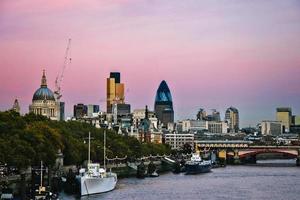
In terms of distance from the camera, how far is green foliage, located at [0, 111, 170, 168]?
7088 cm

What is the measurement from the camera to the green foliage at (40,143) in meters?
70.9

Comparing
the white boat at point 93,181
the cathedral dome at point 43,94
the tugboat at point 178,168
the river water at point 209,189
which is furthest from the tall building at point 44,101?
the white boat at point 93,181

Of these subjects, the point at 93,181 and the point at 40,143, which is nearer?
the point at 93,181

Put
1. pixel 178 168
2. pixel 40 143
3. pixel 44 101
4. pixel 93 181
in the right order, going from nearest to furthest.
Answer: pixel 93 181, pixel 40 143, pixel 178 168, pixel 44 101

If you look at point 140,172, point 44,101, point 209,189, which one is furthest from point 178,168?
point 44,101

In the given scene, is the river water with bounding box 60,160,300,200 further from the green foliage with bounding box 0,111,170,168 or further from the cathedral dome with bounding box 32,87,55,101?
the cathedral dome with bounding box 32,87,55,101

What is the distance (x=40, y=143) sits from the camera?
77.4 metres

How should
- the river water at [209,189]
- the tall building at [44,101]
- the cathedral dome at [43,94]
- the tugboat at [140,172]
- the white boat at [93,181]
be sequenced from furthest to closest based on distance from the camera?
the cathedral dome at [43,94] < the tall building at [44,101] < the tugboat at [140,172] < the river water at [209,189] < the white boat at [93,181]

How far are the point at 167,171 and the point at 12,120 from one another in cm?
5084

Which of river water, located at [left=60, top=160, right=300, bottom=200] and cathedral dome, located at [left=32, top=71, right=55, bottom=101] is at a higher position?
cathedral dome, located at [left=32, top=71, right=55, bottom=101]

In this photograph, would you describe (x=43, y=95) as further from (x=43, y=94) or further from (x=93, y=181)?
(x=93, y=181)

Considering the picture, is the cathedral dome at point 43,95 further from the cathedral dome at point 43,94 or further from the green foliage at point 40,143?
the green foliage at point 40,143

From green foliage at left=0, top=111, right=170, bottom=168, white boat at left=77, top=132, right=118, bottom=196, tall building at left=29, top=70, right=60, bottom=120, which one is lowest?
white boat at left=77, top=132, right=118, bottom=196

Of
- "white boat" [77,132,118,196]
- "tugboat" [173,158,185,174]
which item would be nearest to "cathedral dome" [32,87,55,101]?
"tugboat" [173,158,185,174]
